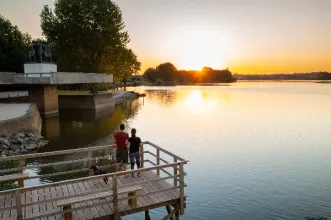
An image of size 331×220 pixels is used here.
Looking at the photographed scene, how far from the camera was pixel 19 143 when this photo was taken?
23.2m

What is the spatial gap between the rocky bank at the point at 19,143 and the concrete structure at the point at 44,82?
49.3 feet

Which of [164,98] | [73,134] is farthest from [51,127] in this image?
[164,98]

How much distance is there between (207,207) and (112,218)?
614 centimetres

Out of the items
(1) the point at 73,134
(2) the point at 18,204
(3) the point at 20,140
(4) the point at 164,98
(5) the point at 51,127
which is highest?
(2) the point at 18,204

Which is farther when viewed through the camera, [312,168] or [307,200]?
[312,168]

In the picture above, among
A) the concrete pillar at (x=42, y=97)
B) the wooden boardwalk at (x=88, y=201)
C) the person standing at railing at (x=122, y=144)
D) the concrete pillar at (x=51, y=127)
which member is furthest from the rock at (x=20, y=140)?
the concrete pillar at (x=42, y=97)

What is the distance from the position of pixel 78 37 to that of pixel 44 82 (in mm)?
28920

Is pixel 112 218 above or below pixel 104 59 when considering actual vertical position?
below

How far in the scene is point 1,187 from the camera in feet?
47.4

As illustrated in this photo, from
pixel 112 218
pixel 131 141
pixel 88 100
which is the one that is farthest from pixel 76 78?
pixel 112 218

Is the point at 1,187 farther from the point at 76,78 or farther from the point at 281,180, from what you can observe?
the point at 76,78

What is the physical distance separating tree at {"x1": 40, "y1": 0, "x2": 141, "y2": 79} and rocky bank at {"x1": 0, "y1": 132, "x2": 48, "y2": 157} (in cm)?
4209

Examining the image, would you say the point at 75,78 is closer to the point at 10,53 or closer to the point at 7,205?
the point at 10,53

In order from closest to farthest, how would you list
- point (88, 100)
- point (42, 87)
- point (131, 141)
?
1. point (131, 141)
2. point (42, 87)
3. point (88, 100)
